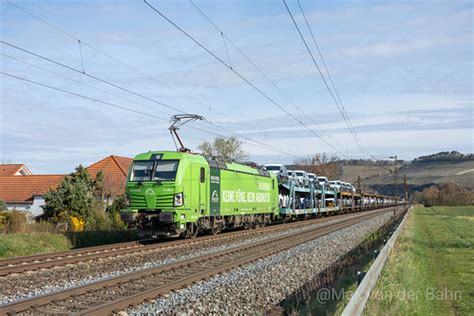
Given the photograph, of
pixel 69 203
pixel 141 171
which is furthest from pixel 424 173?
pixel 141 171

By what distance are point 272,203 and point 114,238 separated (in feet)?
42.6

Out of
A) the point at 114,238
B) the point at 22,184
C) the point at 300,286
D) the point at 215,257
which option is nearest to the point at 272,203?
the point at 114,238

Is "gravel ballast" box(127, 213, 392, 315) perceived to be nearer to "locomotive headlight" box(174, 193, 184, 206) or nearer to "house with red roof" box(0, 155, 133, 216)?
"locomotive headlight" box(174, 193, 184, 206)

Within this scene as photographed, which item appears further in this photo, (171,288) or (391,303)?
(171,288)

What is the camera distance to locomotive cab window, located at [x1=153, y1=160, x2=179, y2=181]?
786 inches

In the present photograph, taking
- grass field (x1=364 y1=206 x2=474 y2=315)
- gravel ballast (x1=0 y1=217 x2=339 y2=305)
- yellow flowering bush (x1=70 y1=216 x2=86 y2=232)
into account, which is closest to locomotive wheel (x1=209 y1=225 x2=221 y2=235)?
gravel ballast (x1=0 y1=217 x2=339 y2=305)

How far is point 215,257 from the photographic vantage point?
15656mm

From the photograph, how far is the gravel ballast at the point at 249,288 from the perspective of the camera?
923cm

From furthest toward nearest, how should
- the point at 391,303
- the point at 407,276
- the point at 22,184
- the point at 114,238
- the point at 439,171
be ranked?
the point at 439,171 < the point at 22,184 < the point at 114,238 < the point at 407,276 < the point at 391,303

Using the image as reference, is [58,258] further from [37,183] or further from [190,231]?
[37,183]

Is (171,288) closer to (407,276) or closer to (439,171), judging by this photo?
(407,276)

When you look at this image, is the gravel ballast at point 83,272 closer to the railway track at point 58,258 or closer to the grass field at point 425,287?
the railway track at point 58,258

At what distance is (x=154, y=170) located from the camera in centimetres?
2030

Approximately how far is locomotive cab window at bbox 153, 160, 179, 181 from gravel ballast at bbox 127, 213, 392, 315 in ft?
16.9
